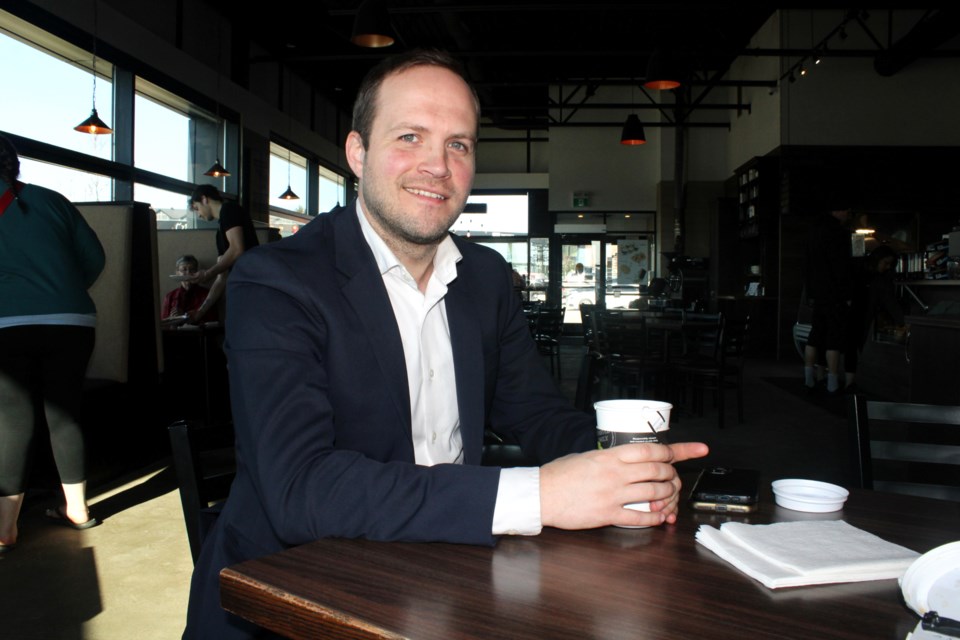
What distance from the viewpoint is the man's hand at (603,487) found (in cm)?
93

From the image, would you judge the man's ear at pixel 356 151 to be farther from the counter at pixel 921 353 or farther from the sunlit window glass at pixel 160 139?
the sunlit window glass at pixel 160 139

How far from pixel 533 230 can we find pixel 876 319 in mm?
10586

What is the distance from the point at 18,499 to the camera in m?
3.01

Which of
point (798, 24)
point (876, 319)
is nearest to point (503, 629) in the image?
point (876, 319)

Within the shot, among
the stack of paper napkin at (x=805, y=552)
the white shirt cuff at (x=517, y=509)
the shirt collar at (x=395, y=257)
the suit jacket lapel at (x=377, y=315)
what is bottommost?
the stack of paper napkin at (x=805, y=552)

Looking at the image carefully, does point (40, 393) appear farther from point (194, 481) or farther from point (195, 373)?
point (194, 481)

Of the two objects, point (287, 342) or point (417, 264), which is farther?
point (417, 264)

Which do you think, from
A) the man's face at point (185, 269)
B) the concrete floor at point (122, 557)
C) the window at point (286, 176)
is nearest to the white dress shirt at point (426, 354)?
the concrete floor at point (122, 557)

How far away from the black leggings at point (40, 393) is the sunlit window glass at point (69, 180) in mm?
3704

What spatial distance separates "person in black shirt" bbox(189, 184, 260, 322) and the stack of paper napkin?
5084 mm

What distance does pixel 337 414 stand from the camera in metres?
1.16

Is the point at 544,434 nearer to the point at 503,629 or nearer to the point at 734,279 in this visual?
the point at 503,629

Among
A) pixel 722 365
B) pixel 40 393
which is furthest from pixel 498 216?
pixel 40 393

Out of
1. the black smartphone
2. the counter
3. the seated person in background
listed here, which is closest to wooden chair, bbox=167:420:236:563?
the black smartphone
